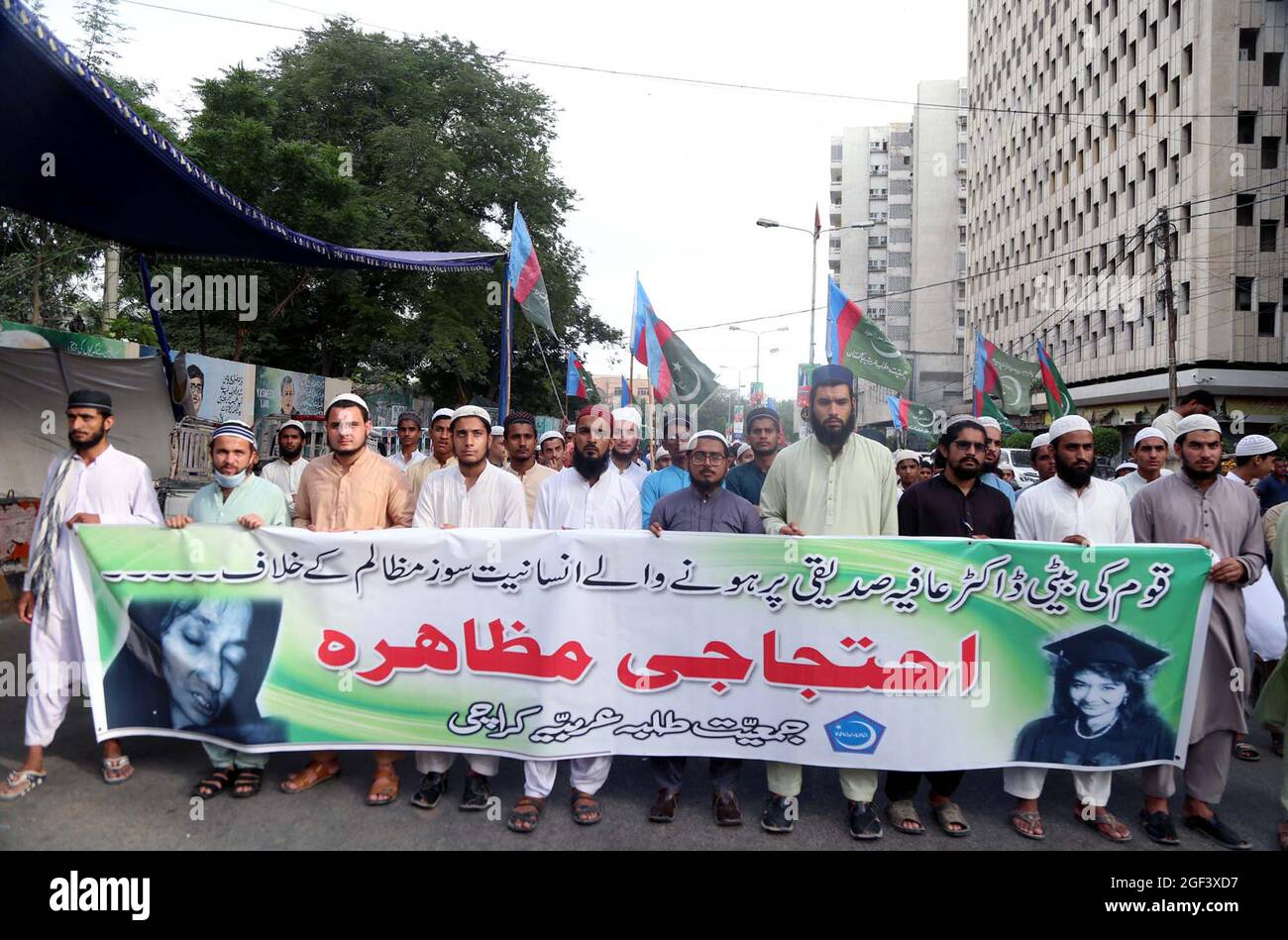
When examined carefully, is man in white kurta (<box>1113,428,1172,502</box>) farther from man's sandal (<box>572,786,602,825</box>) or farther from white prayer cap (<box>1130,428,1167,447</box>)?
man's sandal (<box>572,786,602,825</box>)

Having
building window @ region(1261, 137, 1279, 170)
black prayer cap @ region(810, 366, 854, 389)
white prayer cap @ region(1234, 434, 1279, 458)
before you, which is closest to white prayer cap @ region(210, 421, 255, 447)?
black prayer cap @ region(810, 366, 854, 389)

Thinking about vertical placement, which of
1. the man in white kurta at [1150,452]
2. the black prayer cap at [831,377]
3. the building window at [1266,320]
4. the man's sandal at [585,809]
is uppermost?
the building window at [1266,320]

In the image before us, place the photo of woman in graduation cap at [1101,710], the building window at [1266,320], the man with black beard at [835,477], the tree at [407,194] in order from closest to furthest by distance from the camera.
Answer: the photo of woman in graduation cap at [1101,710] → the man with black beard at [835,477] → the tree at [407,194] → the building window at [1266,320]

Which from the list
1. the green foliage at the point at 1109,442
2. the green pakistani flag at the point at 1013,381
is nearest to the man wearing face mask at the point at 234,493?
the green pakistani flag at the point at 1013,381

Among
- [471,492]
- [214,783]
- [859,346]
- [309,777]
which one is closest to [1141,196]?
[859,346]

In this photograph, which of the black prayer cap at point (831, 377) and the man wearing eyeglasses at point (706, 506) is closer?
the man wearing eyeglasses at point (706, 506)

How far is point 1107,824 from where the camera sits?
3820 mm

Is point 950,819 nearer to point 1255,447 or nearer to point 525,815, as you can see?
point 525,815

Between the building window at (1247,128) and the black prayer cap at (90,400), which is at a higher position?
the building window at (1247,128)

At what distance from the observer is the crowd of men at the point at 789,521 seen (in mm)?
3893

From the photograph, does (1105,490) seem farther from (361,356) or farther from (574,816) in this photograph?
(361,356)

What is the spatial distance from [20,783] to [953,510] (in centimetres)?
450

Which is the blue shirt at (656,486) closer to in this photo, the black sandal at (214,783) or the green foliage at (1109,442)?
the black sandal at (214,783)

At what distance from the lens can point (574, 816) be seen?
386 cm
